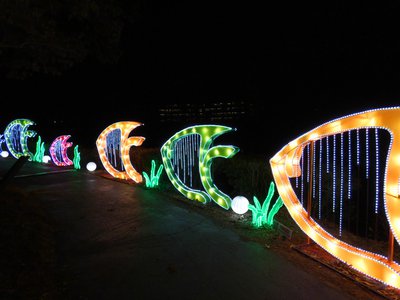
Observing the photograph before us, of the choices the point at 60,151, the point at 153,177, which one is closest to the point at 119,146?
the point at 153,177

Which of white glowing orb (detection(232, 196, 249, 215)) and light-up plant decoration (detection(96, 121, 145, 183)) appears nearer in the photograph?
white glowing orb (detection(232, 196, 249, 215))

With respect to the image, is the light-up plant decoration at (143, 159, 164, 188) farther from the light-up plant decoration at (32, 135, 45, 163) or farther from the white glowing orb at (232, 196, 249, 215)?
the light-up plant decoration at (32, 135, 45, 163)

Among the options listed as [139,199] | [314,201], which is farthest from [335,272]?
[139,199]

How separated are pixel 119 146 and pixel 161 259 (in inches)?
357

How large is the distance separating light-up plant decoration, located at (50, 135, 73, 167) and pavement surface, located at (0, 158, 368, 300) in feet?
27.5

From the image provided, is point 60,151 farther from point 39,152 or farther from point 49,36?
point 49,36

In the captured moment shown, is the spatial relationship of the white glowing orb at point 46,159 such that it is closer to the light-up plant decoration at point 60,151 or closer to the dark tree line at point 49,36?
the light-up plant decoration at point 60,151

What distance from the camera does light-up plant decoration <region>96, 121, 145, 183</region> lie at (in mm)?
12453

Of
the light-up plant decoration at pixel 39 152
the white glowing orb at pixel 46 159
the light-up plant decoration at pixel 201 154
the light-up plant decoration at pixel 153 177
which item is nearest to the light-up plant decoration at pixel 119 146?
the light-up plant decoration at pixel 153 177

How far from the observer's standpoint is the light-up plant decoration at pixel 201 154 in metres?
8.62

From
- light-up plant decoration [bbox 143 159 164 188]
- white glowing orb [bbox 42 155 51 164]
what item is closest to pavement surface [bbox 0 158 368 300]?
light-up plant decoration [bbox 143 159 164 188]

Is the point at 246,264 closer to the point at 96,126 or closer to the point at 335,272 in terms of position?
the point at 335,272

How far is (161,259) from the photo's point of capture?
18.7ft

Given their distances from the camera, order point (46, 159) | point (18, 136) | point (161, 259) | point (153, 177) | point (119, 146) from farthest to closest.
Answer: point (18, 136), point (46, 159), point (119, 146), point (153, 177), point (161, 259)
